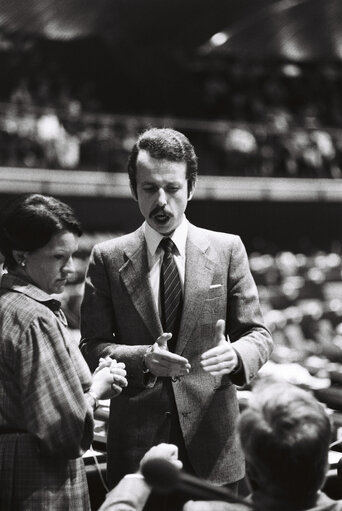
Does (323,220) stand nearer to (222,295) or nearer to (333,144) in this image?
(333,144)

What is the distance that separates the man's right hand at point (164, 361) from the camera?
1.96 meters

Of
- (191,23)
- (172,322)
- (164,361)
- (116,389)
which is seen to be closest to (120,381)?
(116,389)

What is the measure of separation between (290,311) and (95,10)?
721 centimetres

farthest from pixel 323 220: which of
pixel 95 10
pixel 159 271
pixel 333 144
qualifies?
pixel 159 271

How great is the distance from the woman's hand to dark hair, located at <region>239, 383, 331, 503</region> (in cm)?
59

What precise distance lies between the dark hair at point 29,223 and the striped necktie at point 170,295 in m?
0.35

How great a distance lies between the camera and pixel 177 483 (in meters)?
1.27

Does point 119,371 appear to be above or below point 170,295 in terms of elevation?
below

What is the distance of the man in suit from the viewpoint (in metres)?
2.15

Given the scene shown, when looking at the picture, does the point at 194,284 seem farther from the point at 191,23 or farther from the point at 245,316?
the point at 191,23

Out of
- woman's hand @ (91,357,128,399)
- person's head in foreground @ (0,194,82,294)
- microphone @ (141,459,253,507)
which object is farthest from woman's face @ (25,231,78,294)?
microphone @ (141,459,253,507)

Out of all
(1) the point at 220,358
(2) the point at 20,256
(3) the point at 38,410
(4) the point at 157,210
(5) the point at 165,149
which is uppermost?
(5) the point at 165,149

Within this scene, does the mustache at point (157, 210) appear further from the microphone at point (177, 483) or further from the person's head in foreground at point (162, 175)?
the microphone at point (177, 483)

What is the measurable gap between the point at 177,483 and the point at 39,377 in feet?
2.11
